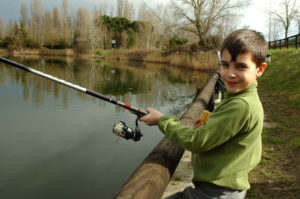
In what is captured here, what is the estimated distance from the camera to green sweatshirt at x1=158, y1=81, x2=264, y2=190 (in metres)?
1.06

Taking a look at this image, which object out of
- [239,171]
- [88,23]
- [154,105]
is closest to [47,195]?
[239,171]

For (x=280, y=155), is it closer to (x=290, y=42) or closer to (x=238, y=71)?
(x=238, y=71)

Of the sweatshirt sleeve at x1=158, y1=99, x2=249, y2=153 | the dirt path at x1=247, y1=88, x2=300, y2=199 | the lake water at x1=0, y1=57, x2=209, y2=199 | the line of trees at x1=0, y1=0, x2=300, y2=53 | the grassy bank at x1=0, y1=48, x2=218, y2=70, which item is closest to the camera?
the sweatshirt sleeve at x1=158, y1=99, x2=249, y2=153

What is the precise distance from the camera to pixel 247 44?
1.11 metres

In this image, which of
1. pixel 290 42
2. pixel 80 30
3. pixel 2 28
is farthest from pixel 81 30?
pixel 290 42

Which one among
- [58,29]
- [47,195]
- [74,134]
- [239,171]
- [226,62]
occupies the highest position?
[58,29]

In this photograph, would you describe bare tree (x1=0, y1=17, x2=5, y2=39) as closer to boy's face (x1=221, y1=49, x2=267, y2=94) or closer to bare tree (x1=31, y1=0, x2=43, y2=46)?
bare tree (x1=31, y1=0, x2=43, y2=46)

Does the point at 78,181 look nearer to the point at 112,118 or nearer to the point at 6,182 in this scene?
the point at 6,182

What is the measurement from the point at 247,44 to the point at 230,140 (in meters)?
0.44

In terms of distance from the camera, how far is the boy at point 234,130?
1072mm

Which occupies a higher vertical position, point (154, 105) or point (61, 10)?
point (61, 10)

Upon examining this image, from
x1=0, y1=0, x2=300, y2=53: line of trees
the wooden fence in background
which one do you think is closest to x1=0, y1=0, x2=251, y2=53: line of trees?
x1=0, y1=0, x2=300, y2=53: line of trees

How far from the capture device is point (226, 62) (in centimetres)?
118

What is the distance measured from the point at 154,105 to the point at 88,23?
124 ft
